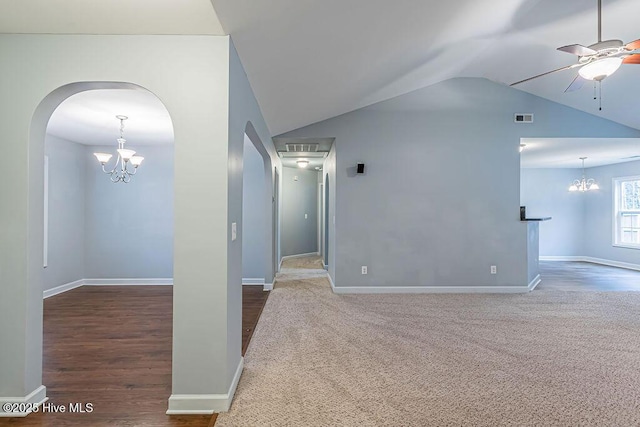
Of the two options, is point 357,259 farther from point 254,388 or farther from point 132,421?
point 132,421

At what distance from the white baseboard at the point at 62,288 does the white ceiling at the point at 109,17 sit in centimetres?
422

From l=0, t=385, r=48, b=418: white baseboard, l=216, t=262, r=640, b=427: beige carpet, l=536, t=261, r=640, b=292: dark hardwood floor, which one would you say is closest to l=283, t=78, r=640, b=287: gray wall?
l=216, t=262, r=640, b=427: beige carpet

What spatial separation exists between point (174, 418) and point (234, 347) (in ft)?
1.77

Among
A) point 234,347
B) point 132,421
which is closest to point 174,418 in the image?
point 132,421

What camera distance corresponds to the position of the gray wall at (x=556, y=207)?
27.9ft

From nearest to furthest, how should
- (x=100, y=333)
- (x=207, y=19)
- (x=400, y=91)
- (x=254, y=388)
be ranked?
(x=207, y=19)
(x=254, y=388)
(x=100, y=333)
(x=400, y=91)

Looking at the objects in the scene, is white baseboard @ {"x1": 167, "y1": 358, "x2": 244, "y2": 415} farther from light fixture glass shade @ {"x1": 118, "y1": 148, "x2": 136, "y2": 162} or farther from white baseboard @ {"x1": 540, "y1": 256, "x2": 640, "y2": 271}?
white baseboard @ {"x1": 540, "y1": 256, "x2": 640, "y2": 271}

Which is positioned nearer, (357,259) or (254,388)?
(254,388)

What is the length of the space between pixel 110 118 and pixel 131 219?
2268mm

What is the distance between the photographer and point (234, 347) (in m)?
2.42

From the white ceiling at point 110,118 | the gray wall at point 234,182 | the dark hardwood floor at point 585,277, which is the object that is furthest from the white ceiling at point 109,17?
the dark hardwood floor at point 585,277

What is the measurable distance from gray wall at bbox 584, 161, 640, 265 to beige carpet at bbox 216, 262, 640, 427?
387cm

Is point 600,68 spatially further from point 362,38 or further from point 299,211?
point 299,211

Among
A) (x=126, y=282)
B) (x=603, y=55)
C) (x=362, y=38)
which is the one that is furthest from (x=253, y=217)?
(x=603, y=55)
